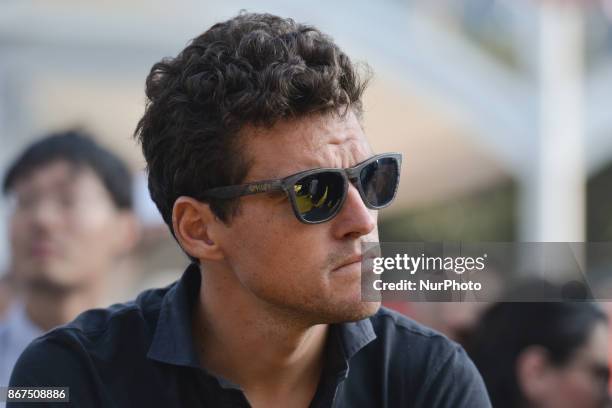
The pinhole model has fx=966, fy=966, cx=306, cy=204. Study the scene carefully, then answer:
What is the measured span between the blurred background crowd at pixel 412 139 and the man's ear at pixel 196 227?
54 cm

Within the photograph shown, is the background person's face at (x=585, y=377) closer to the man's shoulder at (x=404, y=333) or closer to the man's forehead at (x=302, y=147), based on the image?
the man's shoulder at (x=404, y=333)

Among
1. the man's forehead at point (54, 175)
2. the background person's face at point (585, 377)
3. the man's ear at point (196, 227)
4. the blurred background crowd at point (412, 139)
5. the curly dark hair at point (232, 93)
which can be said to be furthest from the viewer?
the man's forehead at point (54, 175)

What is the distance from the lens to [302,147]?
2180 millimetres

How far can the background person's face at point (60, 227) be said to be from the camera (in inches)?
154

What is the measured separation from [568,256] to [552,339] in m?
1.10

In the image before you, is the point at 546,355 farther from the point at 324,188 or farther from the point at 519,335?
the point at 324,188

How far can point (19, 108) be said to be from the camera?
682 cm

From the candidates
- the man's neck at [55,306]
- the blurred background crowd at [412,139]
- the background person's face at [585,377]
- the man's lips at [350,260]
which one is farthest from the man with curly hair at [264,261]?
the man's neck at [55,306]

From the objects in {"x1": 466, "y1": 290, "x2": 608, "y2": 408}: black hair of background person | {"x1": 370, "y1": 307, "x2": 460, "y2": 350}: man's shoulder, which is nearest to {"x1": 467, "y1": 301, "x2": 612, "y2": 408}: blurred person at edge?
{"x1": 466, "y1": 290, "x2": 608, "y2": 408}: black hair of background person

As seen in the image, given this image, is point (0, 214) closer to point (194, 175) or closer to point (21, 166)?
point (21, 166)

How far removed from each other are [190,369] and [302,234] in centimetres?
41

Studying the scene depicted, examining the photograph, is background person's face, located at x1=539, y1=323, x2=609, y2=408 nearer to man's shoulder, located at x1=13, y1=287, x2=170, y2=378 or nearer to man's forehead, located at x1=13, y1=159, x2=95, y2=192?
man's shoulder, located at x1=13, y1=287, x2=170, y2=378

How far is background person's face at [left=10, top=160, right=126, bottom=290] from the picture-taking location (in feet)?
12.9

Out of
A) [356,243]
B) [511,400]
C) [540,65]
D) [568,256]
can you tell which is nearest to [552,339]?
[511,400]
